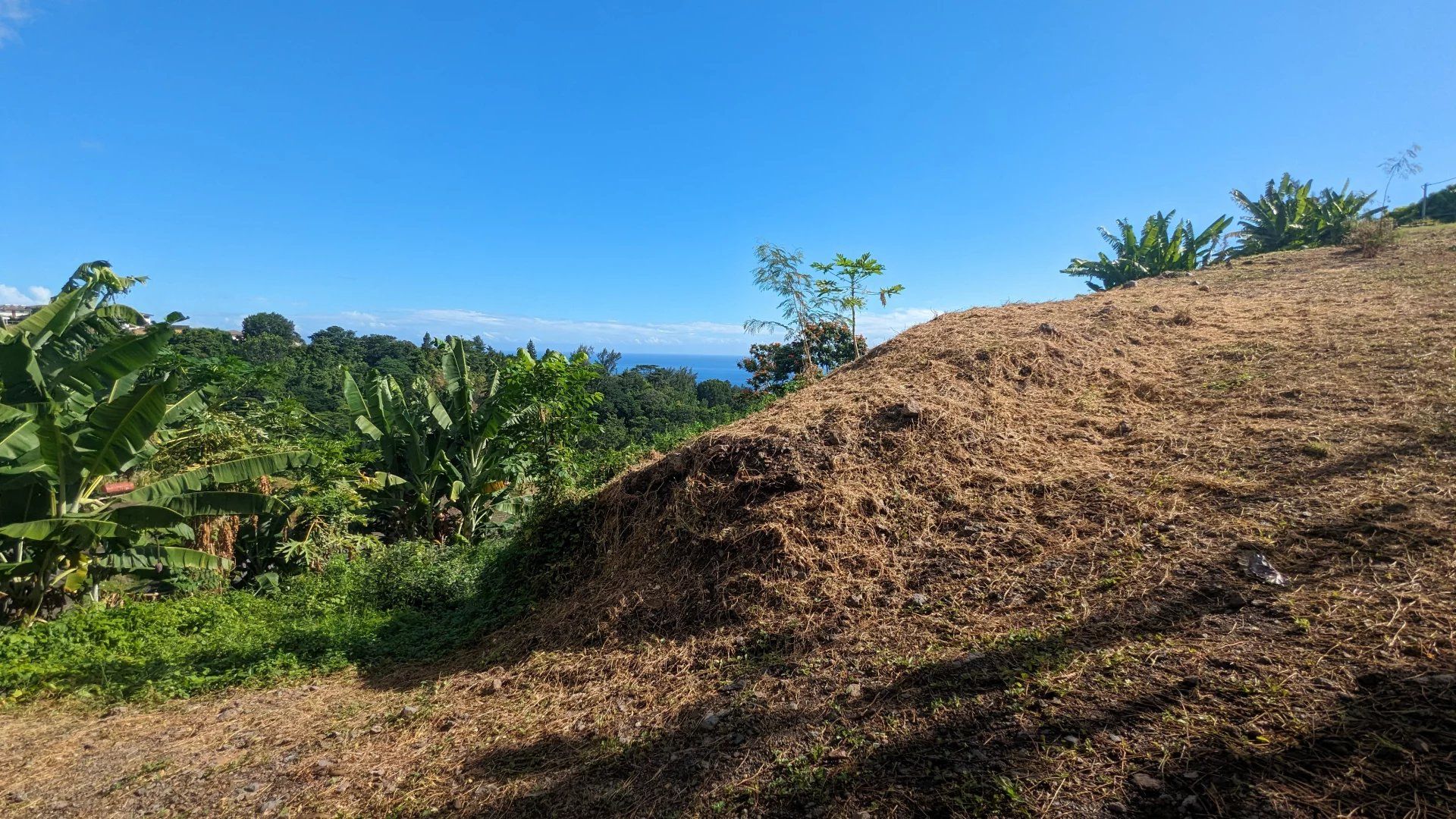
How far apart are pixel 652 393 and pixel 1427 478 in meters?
23.9

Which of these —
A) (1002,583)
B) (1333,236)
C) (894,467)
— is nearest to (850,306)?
(894,467)

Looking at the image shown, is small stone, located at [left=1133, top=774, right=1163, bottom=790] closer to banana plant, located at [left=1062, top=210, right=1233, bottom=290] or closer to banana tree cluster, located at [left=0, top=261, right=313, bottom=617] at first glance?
banana tree cluster, located at [left=0, top=261, right=313, bottom=617]

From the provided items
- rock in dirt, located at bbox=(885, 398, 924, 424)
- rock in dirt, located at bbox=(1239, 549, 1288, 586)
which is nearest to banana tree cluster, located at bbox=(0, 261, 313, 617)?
rock in dirt, located at bbox=(885, 398, 924, 424)

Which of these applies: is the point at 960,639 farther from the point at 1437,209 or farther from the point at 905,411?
the point at 1437,209

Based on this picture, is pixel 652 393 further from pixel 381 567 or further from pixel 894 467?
pixel 894 467

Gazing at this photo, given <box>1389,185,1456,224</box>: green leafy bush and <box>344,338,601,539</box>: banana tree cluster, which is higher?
<box>1389,185,1456,224</box>: green leafy bush

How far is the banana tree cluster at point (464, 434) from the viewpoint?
8.89 m

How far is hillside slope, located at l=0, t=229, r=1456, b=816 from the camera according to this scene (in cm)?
200

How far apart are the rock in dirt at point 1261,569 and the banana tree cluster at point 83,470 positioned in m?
8.26

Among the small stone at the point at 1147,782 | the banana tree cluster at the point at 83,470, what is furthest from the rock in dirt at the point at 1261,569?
the banana tree cluster at the point at 83,470

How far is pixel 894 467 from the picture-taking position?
14.1 ft

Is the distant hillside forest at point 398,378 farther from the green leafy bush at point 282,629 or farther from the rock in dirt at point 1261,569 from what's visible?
the rock in dirt at point 1261,569

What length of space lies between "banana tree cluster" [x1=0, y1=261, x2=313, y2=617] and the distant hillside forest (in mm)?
1321

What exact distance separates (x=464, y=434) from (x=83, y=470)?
4074 millimetres
